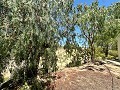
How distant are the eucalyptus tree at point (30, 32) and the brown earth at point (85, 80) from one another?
1.32 m

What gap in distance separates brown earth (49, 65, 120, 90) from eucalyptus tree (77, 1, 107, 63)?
4.33 metres

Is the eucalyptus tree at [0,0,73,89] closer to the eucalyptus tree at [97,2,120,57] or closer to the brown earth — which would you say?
the brown earth

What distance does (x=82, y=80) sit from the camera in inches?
776

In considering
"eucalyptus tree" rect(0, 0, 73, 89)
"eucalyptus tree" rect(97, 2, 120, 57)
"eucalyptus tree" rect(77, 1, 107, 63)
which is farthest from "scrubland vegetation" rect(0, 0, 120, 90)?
"eucalyptus tree" rect(97, 2, 120, 57)

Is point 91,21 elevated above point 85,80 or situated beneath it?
elevated above

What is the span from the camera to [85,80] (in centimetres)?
1977

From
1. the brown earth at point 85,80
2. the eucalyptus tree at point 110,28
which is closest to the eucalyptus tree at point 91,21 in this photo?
the eucalyptus tree at point 110,28

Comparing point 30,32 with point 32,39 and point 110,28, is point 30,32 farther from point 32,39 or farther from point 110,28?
point 110,28

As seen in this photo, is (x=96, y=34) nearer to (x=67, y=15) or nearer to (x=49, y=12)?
(x=67, y=15)

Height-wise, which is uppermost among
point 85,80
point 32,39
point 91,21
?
point 91,21

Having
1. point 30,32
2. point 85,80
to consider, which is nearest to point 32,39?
point 30,32

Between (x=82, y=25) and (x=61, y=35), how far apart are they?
486cm

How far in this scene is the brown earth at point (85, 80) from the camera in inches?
754

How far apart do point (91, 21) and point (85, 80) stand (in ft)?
24.8
